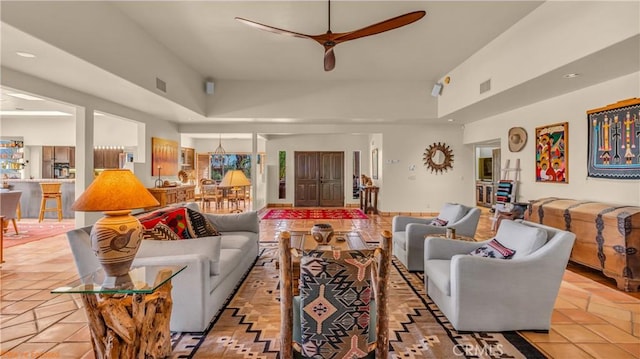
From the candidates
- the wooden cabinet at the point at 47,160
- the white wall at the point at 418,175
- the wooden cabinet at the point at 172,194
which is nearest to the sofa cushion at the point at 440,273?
the wooden cabinet at the point at 172,194

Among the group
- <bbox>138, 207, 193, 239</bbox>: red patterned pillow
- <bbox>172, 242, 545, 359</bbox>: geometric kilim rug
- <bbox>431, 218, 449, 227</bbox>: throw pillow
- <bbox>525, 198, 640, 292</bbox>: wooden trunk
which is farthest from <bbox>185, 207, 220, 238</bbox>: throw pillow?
<bbox>525, 198, 640, 292</bbox>: wooden trunk

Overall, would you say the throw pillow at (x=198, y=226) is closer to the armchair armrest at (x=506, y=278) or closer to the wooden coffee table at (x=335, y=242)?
the wooden coffee table at (x=335, y=242)

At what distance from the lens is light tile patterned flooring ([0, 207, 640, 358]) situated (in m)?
2.27

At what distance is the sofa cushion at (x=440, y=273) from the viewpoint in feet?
8.38

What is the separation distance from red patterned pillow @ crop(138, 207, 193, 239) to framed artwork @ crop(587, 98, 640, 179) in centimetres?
500

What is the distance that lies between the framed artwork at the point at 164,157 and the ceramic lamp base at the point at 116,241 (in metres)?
5.76

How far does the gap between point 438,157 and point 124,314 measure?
26.9ft

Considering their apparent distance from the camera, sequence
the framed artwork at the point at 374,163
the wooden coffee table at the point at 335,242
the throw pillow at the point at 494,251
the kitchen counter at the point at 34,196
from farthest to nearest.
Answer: the framed artwork at the point at 374,163 < the kitchen counter at the point at 34,196 < the wooden coffee table at the point at 335,242 < the throw pillow at the point at 494,251

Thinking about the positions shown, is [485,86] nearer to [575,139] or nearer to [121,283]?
[575,139]

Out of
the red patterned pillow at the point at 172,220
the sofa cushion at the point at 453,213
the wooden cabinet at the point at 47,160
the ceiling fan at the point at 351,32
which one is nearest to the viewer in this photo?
the red patterned pillow at the point at 172,220

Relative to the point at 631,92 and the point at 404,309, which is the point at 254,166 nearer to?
the point at 404,309

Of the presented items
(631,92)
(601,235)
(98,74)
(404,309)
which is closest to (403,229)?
(404,309)

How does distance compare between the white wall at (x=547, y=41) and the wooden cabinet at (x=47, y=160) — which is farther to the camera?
the wooden cabinet at (x=47, y=160)

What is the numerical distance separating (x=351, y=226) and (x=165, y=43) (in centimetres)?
493
